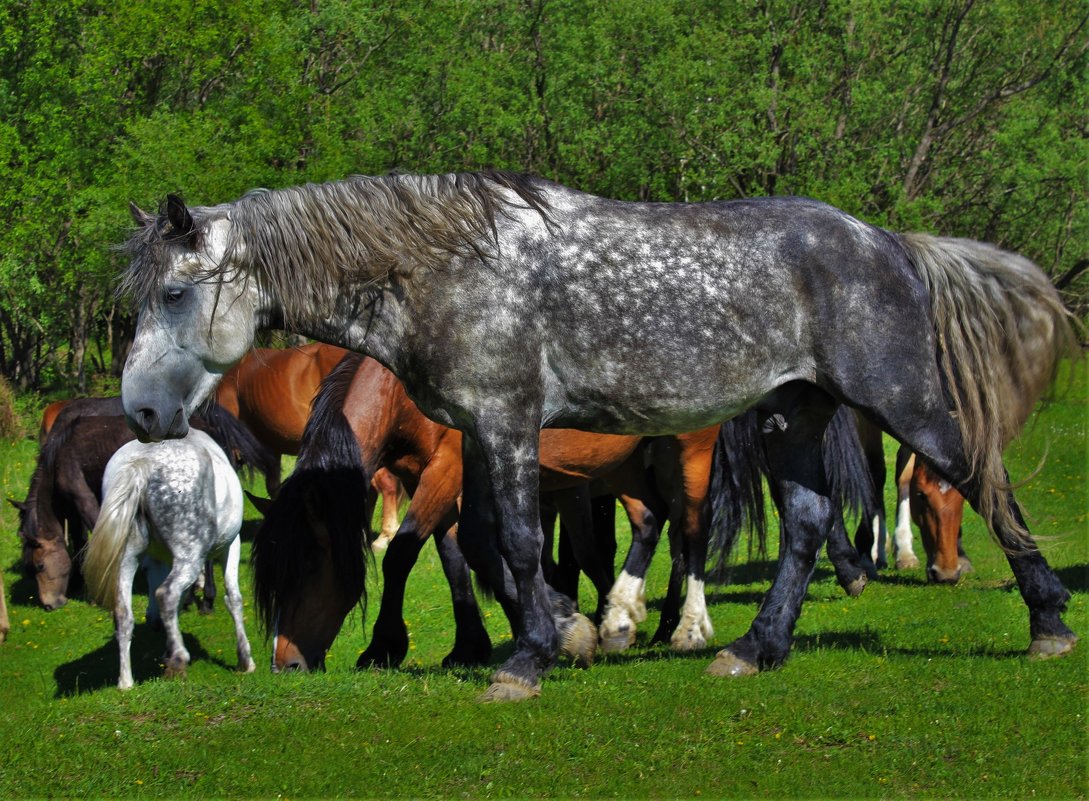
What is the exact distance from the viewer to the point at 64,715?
6.95 metres

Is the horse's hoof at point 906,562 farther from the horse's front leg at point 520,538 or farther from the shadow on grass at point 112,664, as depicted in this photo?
the horse's front leg at point 520,538

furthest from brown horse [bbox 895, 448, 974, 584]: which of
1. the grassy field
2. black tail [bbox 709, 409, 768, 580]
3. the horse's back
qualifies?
the horse's back

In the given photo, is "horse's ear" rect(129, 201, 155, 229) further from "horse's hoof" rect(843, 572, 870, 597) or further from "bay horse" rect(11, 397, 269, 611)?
"bay horse" rect(11, 397, 269, 611)

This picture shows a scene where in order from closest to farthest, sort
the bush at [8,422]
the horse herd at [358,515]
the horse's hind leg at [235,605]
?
the horse herd at [358,515] < the horse's hind leg at [235,605] < the bush at [8,422]

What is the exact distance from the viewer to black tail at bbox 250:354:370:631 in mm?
8312

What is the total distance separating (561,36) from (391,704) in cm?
3507

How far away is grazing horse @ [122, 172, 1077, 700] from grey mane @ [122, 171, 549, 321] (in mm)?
11

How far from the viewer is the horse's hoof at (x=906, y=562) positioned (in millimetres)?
14523

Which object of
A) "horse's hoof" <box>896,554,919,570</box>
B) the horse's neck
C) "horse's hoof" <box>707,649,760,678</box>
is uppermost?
the horse's neck

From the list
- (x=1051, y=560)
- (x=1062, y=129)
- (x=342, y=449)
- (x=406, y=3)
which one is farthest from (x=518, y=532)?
(x=1062, y=129)

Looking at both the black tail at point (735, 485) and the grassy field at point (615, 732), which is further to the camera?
the black tail at point (735, 485)

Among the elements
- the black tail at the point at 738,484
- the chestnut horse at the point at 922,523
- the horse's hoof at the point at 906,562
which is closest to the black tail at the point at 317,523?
the black tail at the point at 738,484

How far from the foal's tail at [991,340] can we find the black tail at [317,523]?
3.72 metres

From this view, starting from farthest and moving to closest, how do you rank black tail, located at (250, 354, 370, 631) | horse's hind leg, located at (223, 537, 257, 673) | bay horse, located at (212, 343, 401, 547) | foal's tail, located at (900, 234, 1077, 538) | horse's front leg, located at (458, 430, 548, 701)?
bay horse, located at (212, 343, 401, 547) → horse's hind leg, located at (223, 537, 257, 673) → black tail, located at (250, 354, 370, 631) → foal's tail, located at (900, 234, 1077, 538) → horse's front leg, located at (458, 430, 548, 701)
